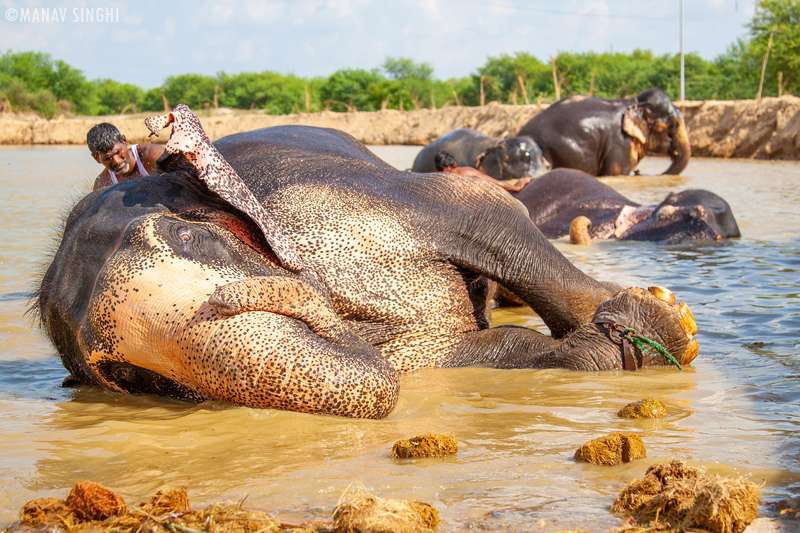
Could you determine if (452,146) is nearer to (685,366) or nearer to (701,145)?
(685,366)

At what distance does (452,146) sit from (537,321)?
30.8 feet

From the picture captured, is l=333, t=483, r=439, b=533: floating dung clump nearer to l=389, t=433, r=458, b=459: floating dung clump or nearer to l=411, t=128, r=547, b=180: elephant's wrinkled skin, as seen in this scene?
l=389, t=433, r=458, b=459: floating dung clump

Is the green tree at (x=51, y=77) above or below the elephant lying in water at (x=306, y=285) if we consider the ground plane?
above

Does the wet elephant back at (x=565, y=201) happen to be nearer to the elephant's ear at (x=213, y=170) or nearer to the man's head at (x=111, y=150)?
the man's head at (x=111, y=150)

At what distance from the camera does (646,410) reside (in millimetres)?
2988

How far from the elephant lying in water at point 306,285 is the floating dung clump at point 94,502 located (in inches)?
25.1

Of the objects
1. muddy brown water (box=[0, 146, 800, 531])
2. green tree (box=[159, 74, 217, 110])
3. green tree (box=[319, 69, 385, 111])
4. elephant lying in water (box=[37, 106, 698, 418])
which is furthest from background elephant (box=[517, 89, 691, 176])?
green tree (box=[159, 74, 217, 110])

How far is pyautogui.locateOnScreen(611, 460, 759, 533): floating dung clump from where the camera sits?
2.01 metres

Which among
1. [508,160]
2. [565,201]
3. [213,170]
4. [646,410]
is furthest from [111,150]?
[508,160]

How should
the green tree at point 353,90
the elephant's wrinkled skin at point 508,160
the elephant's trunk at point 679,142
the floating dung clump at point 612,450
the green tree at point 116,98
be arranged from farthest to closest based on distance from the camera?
the green tree at point 116,98 → the green tree at point 353,90 → the elephant's trunk at point 679,142 → the elephant's wrinkled skin at point 508,160 → the floating dung clump at point 612,450

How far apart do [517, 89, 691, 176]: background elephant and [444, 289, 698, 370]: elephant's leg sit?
35.7 feet

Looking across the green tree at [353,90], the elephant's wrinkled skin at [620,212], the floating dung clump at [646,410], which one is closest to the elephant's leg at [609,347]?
the floating dung clump at [646,410]

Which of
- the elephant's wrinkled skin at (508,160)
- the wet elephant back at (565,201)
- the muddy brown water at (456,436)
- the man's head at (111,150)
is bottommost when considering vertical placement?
the muddy brown water at (456,436)

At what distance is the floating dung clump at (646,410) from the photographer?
2986mm
